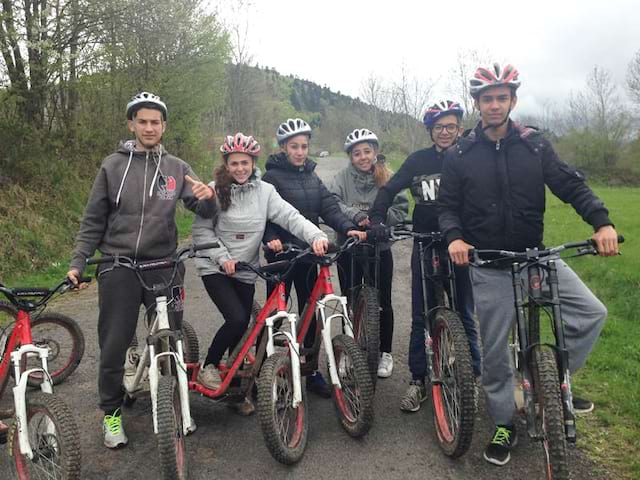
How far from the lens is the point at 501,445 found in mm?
3213

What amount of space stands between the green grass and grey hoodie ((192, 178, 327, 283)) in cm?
250

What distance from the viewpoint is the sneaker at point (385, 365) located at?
458 cm

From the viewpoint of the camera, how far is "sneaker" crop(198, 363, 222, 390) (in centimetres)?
374

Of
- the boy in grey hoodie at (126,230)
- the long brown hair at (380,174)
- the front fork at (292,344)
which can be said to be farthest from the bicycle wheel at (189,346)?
A: the long brown hair at (380,174)

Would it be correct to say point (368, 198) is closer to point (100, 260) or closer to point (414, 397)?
point (414, 397)

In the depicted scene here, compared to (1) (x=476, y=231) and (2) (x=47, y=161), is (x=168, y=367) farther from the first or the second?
(2) (x=47, y=161)

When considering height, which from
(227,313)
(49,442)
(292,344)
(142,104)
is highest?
(142,104)

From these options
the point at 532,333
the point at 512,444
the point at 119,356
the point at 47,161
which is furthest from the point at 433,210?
the point at 47,161

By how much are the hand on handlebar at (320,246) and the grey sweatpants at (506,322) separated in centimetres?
106

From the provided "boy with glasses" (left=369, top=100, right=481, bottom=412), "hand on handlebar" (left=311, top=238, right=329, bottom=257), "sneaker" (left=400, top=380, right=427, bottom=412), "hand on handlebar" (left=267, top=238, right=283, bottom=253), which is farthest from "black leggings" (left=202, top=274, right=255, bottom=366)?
"sneaker" (left=400, top=380, right=427, bottom=412)

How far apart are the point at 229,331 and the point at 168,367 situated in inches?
25.8

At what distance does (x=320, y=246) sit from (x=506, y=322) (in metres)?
1.37

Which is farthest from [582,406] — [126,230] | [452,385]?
[126,230]

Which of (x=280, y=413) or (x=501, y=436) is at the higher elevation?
(x=280, y=413)
